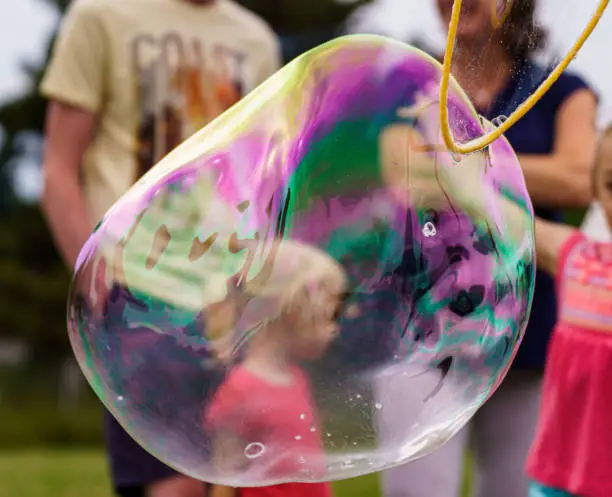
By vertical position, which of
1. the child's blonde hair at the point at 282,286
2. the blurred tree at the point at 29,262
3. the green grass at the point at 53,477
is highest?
the child's blonde hair at the point at 282,286

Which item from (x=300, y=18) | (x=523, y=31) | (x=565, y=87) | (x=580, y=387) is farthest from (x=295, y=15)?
(x=523, y=31)

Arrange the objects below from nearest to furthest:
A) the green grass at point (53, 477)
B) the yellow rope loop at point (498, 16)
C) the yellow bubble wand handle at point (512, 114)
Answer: the yellow bubble wand handle at point (512, 114), the yellow rope loop at point (498, 16), the green grass at point (53, 477)

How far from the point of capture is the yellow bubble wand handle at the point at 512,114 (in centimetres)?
124

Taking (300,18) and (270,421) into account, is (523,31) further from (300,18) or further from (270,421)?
(300,18)

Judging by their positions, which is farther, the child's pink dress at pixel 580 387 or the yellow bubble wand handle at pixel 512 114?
the child's pink dress at pixel 580 387

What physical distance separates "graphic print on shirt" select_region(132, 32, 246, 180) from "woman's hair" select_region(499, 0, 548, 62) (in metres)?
0.96

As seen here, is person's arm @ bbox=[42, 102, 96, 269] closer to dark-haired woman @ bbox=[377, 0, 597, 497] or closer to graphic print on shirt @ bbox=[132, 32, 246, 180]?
graphic print on shirt @ bbox=[132, 32, 246, 180]

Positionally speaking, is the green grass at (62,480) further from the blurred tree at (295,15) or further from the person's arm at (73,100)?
the blurred tree at (295,15)

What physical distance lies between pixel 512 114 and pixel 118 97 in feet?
3.65

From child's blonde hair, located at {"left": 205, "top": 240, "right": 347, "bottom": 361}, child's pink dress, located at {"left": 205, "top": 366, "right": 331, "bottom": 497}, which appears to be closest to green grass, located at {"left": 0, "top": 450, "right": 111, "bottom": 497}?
child's pink dress, located at {"left": 205, "top": 366, "right": 331, "bottom": 497}

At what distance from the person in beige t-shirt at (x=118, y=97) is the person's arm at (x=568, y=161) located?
604 millimetres

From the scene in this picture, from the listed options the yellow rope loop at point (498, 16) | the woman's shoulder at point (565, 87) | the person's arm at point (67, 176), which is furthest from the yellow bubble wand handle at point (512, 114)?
the person's arm at point (67, 176)

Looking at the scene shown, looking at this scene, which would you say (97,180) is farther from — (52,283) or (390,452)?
(52,283)

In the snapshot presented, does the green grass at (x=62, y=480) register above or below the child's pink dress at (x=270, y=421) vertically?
below
